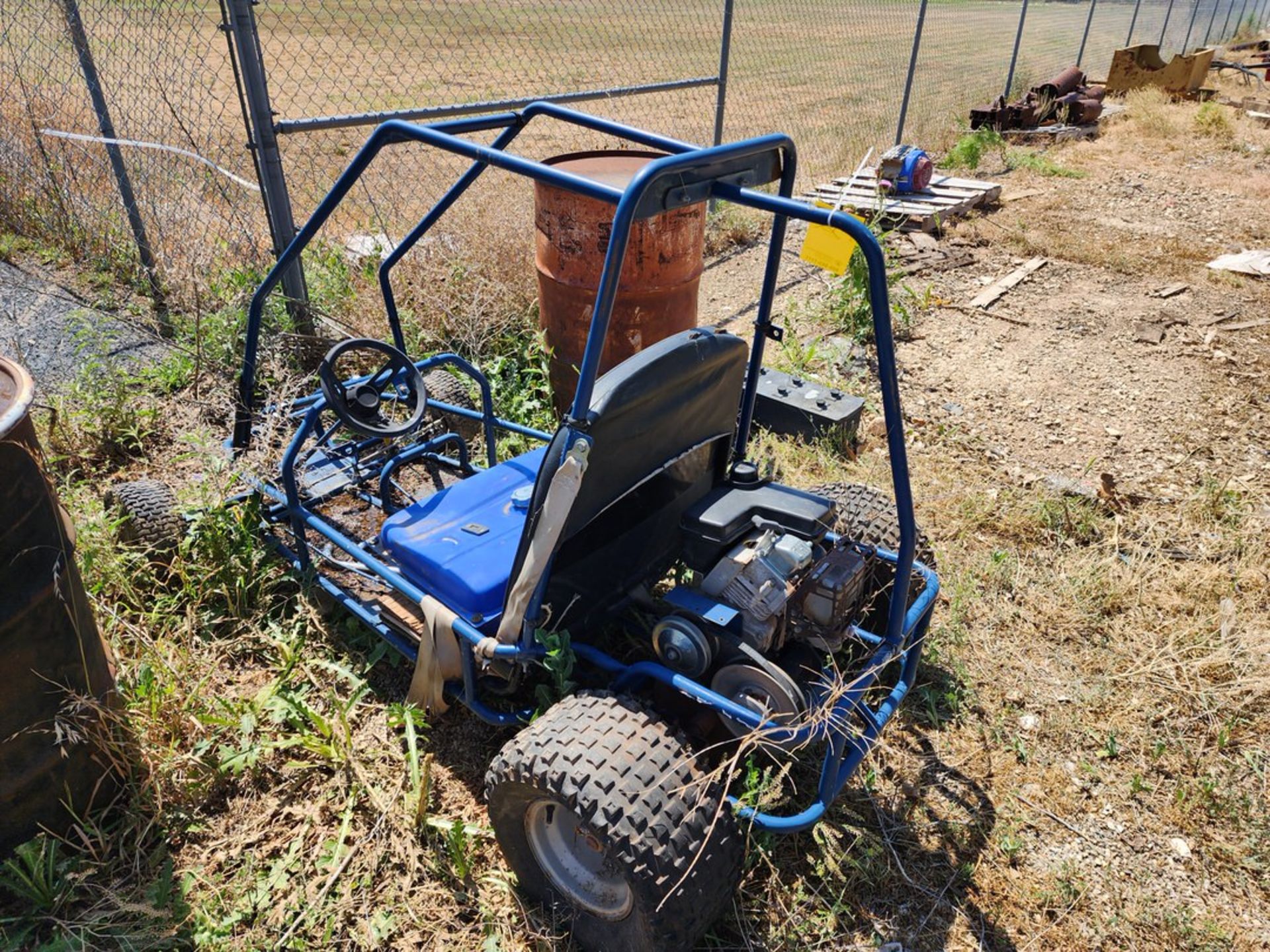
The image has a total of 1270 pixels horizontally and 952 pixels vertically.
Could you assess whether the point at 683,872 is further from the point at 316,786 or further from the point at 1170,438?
the point at 1170,438

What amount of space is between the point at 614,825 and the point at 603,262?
2655 mm

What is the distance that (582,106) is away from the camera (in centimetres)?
1116

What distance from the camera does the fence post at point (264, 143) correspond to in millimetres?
3822

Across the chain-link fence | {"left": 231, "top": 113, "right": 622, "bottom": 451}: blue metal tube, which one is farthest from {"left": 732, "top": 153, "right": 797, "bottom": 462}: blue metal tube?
the chain-link fence

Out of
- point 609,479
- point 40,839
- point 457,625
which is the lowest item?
point 40,839

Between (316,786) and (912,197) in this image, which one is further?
(912,197)

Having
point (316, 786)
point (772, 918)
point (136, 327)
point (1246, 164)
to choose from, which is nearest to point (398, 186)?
point (136, 327)

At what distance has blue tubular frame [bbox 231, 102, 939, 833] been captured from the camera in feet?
5.98

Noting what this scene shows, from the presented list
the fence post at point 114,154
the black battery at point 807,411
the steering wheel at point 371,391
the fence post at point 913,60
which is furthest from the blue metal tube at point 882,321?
the fence post at point 913,60

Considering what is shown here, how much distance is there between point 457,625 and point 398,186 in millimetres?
6245

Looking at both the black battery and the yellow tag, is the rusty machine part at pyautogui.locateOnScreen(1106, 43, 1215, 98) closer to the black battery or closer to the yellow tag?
Result: the black battery

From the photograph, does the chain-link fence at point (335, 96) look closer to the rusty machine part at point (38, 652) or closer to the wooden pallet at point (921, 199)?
the wooden pallet at point (921, 199)

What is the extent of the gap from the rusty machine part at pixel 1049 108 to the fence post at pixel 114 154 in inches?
395

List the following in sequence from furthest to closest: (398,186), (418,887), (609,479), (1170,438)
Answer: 1. (398,186)
2. (1170,438)
3. (418,887)
4. (609,479)
